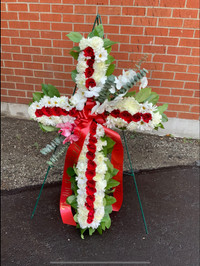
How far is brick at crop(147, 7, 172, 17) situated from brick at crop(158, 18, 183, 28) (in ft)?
0.15

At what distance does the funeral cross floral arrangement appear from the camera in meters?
1.64

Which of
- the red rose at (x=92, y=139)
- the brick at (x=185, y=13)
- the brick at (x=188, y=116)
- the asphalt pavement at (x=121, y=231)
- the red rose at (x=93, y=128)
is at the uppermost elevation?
the brick at (x=185, y=13)

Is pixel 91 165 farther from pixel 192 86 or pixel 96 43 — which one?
pixel 192 86

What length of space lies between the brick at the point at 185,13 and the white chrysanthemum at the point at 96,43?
134 cm

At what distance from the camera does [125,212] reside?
2262 millimetres

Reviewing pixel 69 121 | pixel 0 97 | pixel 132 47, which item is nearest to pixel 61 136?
pixel 69 121

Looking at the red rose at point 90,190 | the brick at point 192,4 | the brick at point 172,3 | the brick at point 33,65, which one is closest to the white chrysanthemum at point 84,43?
the red rose at point 90,190

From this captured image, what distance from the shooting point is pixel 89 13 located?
8.82 ft

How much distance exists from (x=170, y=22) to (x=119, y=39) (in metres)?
0.55

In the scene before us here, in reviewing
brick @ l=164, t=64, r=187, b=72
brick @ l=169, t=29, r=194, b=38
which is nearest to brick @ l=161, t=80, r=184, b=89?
Result: brick @ l=164, t=64, r=187, b=72

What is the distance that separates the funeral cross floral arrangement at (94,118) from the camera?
1638 millimetres

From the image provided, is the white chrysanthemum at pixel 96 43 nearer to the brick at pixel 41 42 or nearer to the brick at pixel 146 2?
the brick at pixel 146 2

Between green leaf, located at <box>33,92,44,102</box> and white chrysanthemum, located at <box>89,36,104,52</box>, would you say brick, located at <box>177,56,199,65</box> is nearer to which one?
white chrysanthemum, located at <box>89,36,104,52</box>

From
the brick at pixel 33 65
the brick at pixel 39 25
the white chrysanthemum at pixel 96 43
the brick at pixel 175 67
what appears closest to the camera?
the white chrysanthemum at pixel 96 43
